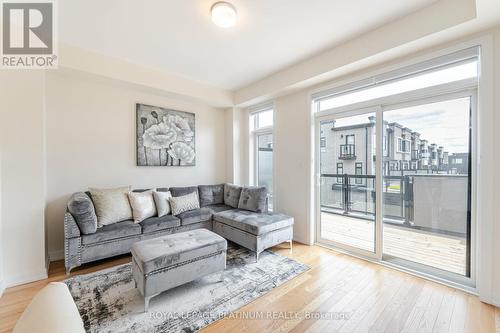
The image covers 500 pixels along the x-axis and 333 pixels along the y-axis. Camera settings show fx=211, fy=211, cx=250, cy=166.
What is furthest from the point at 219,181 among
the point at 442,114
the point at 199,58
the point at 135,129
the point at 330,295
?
the point at 442,114

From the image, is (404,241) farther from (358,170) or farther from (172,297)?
(172,297)

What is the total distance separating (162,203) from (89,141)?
1.42 meters

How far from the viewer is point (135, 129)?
355 centimetres

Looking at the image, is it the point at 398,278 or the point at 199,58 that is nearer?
the point at 398,278

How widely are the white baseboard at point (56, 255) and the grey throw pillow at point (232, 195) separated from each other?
2.50 meters

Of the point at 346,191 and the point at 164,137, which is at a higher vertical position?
the point at 164,137

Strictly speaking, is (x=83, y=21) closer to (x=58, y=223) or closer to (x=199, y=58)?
(x=199, y=58)

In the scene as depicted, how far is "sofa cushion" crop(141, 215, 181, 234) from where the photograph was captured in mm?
2908

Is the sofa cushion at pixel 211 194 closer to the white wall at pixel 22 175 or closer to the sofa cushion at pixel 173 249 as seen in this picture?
the sofa cushion at pixel 173 249

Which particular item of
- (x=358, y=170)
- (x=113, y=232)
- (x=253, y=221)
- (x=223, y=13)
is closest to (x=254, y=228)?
(x=253, y=221)

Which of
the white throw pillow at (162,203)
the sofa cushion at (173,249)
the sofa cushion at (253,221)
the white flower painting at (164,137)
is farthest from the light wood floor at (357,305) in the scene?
the white flower painting at (164,137)

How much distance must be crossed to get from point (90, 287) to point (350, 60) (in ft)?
12.8

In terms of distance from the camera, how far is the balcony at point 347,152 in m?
3.05

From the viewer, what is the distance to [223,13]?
2.05 metres
